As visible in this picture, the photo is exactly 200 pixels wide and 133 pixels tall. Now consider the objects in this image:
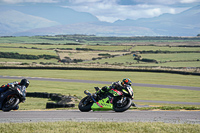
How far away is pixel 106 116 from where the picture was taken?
1513cm

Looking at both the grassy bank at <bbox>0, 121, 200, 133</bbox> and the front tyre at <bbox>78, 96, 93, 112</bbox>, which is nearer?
the grassy bank at <bbox>0, 121, 200, 133</bbox>

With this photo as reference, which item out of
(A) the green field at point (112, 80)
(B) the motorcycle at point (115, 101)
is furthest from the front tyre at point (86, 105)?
(A) the green field at point (112, 80)

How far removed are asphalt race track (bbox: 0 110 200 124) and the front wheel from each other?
29 centimetres

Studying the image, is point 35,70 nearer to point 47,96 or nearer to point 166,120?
point 47,96

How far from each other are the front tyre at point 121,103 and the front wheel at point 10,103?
213 inches

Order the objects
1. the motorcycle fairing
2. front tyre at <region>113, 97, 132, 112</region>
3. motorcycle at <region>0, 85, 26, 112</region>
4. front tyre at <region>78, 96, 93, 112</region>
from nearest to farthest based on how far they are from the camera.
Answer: front tyre at <region>113, 97, 132, 112</region> < the motorcycle fairing < motorcycle at <region>0, 85, 26, 112</region> < front tyre at <region>78, 96, 93, 112</region>

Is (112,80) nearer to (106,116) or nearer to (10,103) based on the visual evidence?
(10,103)

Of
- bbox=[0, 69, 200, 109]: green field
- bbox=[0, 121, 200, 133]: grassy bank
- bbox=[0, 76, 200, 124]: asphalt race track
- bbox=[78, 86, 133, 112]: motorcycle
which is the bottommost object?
bbox=[0, 69, 200, 109]: green field

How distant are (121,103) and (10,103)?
20.2 ft

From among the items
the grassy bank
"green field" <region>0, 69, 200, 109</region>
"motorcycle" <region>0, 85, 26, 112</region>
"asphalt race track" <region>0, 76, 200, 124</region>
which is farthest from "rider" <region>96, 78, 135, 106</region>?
"green field" <region>0, 69, 200, 109</region>

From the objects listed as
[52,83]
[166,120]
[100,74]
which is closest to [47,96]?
[52,83]

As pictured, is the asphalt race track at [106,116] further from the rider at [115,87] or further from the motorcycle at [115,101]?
the rider at [115,87]

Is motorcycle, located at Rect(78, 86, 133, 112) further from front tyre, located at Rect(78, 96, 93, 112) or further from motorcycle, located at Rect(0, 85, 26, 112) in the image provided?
motorcycle, located at Rect(0, 85, 26, 112)

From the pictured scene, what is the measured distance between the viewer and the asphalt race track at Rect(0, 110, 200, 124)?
46.9 ft
